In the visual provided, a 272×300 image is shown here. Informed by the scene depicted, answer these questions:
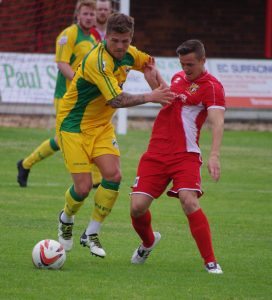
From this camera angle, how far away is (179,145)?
8.02 metres

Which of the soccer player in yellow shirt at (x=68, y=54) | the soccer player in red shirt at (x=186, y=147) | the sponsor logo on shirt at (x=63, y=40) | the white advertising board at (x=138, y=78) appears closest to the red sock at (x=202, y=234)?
the soccer player in red shirt at (x=186, y=147)

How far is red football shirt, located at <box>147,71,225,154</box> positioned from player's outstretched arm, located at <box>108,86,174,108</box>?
0.17 metres

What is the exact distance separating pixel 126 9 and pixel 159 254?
36.0 ft

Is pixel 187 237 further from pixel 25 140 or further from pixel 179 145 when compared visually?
pixel 25 140

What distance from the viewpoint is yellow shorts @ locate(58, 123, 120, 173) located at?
8.54m

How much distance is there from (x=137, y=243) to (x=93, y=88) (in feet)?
5.52

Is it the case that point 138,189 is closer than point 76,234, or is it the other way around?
point 138,189

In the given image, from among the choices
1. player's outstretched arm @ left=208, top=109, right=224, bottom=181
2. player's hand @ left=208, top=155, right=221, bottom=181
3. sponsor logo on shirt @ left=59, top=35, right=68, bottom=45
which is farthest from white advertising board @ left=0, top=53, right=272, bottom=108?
player's hand @ left=208, top=155, right=221, bottom=181

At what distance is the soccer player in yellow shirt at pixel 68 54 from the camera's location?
12.8m

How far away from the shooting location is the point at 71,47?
13.1m

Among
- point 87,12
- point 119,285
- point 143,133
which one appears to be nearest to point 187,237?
point 119,285

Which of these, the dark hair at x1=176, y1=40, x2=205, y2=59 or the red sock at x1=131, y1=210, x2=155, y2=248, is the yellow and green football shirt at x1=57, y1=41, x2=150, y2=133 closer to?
the dark hair at x1=176, y1=40, x2=205, y2=59

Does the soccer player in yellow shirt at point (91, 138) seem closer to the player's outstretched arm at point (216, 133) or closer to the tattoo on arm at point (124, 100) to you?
the tattoo on arm at point (124, 100)

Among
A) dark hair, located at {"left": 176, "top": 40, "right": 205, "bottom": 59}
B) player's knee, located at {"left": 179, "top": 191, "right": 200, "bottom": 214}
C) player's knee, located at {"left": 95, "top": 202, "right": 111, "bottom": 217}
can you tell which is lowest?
player's knee, located at {"left": 95, "top": 202, "right": 111, "bottom": 217}
